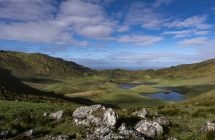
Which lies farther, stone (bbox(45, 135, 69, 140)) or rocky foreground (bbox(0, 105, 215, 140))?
rocky foreground (bbox(0, 105, 215, 140))

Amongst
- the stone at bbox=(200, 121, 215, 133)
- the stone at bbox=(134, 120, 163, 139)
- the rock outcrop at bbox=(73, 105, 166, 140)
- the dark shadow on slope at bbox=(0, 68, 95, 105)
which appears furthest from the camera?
the dark shadow on slope at bbox=(0, 68, 95, 105)

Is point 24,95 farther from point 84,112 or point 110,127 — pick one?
point 110,127

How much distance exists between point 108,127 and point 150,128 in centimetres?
298

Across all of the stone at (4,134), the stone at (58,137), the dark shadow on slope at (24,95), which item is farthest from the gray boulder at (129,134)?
the dark shadow on slope at (24,95)

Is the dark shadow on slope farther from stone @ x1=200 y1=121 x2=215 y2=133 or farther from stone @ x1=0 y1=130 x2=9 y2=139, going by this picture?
stone @ x1=200 y1=121 x2=215 y2=133

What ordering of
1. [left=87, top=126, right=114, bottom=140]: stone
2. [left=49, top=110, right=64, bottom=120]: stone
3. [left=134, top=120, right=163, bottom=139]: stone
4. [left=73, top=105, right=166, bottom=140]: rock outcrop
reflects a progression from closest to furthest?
1. [left=87, top=126, right=114, bottom=140]: stone
2. [left=73, top=105, right=166, bottom=140]: rock outcrop
3. [left=134, top=120, right=163, bottom=139]: stone
4. [left=49, top=110, right=64, bottom=120]: stone

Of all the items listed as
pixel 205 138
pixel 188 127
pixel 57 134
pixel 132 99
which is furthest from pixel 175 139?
pixel 132 99

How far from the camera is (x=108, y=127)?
2317 centimetres

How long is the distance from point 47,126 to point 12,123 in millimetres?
2799

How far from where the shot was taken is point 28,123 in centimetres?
2514

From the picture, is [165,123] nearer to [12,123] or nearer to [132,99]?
[12,123]

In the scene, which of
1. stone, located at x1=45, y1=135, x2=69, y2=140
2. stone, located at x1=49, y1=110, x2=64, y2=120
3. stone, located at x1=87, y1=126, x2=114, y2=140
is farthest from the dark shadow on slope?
stone, located at x1=87, y1=126, x2=114, y2=140

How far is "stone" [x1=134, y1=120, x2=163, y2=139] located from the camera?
901 inches

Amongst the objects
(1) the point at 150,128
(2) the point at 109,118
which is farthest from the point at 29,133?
(1) the point at 150,128
